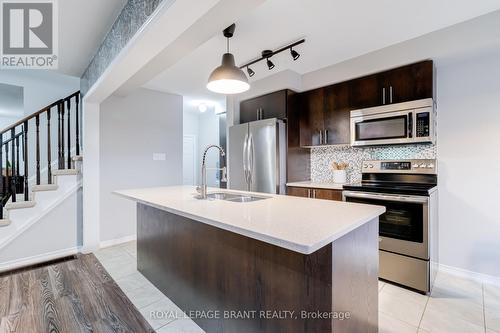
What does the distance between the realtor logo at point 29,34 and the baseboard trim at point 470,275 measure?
14.6 ft

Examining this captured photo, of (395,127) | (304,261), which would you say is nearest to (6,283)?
(304,261)

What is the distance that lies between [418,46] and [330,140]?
4.37ft

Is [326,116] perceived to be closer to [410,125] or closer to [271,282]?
[410,125]

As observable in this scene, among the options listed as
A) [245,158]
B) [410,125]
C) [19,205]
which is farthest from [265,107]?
[19,205]

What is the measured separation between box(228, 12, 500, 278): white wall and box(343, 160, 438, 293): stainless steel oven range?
0.71 feet

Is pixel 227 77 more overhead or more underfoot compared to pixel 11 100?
more underfoot

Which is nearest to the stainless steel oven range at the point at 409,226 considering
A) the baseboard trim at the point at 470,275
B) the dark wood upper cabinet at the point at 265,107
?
the baseboard trim at the point at 470,275

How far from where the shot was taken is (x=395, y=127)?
2.65 m

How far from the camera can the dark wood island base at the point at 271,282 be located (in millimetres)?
1134

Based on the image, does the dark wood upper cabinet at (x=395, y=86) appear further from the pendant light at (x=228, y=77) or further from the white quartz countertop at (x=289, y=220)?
the white quartz countertop at (x=289, y=220)

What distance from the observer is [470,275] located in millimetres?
2457

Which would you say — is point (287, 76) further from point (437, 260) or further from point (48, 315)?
point (48, 315)

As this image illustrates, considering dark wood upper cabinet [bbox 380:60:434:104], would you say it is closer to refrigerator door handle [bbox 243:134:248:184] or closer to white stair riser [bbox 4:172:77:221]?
refrigerator door handle [bbox 243:134:248:184]

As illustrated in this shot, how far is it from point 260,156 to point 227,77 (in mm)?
1614
